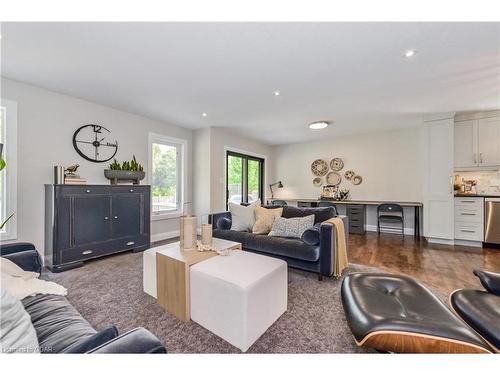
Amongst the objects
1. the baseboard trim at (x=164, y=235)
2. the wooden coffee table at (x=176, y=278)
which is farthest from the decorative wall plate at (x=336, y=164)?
the wooden coffee table at (x=176, y=278)

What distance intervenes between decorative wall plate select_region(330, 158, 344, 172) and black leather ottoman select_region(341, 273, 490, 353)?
4.58m

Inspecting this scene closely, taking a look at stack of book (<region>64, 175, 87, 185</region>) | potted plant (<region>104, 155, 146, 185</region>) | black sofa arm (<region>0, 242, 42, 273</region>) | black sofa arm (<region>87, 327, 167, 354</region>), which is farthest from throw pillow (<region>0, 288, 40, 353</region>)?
potted plant (<region>104, 155, 146, 185</region>)

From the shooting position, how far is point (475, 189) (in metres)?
4.18

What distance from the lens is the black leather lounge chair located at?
43.4 inches

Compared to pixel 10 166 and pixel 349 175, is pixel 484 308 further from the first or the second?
pixel 349 175

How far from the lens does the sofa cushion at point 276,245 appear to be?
247 cm

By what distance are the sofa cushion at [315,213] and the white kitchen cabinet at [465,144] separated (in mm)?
2974

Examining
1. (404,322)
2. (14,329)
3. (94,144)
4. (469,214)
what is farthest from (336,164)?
(14,329)

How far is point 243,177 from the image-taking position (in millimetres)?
6000

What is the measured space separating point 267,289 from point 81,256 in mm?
2628

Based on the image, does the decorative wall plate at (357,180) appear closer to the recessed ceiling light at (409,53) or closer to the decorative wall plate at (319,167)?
the decorative wall plate at (319,167)

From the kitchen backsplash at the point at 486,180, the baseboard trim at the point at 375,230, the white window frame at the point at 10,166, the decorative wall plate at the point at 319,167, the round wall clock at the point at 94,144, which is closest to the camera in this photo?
the white window frame at the point at 10,166

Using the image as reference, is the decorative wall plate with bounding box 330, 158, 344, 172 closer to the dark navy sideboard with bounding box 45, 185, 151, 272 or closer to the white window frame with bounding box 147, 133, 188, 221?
the white window frame with bounding box 147, 133, 188, 221
